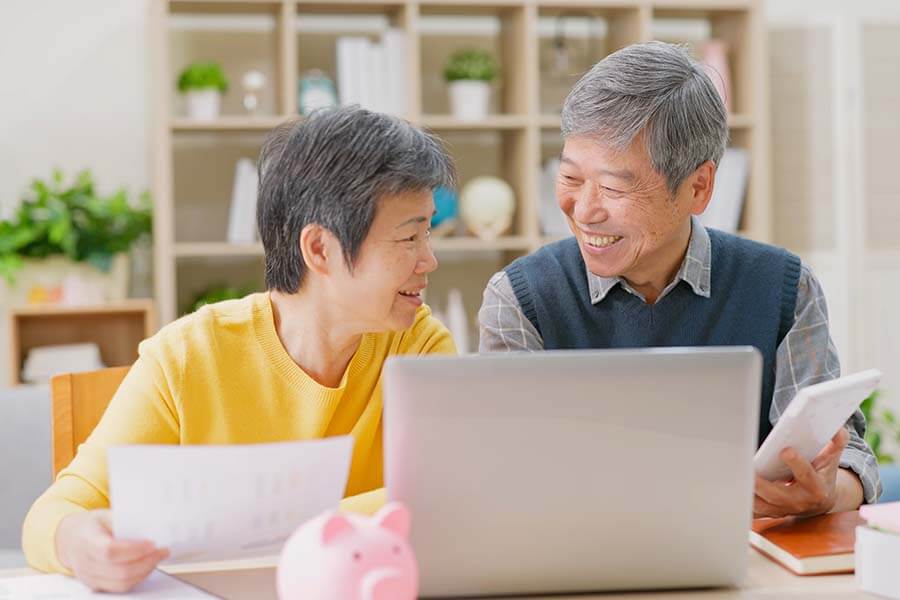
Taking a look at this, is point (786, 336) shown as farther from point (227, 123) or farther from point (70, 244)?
point (70, 244)

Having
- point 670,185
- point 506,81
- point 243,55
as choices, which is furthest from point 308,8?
point 670,185

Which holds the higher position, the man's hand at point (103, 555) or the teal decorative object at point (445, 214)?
the teal decorative object at point (445, 214)

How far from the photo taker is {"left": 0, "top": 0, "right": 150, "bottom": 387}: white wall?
3.40m

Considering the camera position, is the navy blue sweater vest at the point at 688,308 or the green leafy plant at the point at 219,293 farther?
the green leafy plant at the point at 219,293

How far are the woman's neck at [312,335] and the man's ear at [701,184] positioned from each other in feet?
1.78

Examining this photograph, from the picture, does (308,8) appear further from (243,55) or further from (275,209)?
(275,209)

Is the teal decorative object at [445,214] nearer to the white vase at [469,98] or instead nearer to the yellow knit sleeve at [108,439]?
the white vase at [469,98]

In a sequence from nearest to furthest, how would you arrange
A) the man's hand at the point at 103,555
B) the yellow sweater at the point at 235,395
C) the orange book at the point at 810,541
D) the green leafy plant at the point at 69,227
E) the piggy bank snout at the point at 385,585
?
the piggy bank snout at the point at 385,585 < the man's hand at the point at 103,555 < the orange book at the point at 810,541 < the yellow sweater at the point at 235,395 < the green leafy plant at the point at 69,227

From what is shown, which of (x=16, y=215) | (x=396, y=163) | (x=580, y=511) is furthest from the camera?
(x=16, y=215)

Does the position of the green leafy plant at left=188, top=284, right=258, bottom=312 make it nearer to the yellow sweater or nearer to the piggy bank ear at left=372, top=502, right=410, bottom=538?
the yellow sweater

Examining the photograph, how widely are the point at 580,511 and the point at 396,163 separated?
1.81 ft

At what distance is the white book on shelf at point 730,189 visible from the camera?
11.7 feet

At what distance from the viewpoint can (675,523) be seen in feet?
3.46

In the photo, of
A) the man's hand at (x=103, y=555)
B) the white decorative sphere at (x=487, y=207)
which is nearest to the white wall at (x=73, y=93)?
the white decorative sphere at (x=487, y=207)
